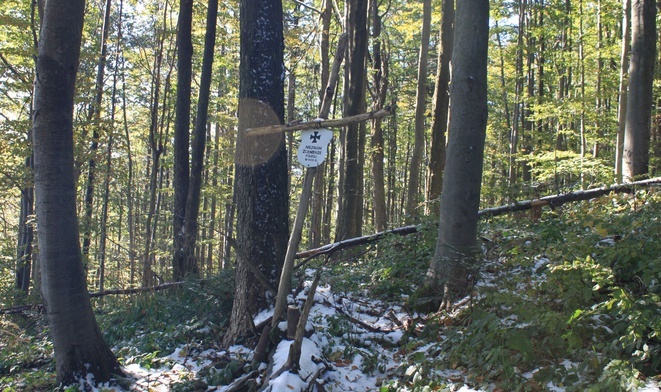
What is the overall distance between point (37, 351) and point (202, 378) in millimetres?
3859

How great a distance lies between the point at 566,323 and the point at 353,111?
315 inches

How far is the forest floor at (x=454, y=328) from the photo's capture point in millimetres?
3850

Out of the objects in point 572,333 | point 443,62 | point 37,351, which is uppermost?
point 443,62

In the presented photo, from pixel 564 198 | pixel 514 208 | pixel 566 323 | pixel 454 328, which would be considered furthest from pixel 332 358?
pixel 564 198

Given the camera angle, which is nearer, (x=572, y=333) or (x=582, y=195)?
(x=572, y=333)

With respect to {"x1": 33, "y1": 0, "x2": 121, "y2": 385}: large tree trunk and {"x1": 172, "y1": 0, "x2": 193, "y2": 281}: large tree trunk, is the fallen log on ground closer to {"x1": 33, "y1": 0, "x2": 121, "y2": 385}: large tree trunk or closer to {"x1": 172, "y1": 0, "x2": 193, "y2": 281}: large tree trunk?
{"x1": 172, "y1": 0, "x2": 193, "y2": 281}: large tree trunk

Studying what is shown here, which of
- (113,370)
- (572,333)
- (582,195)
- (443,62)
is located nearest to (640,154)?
(582,195)

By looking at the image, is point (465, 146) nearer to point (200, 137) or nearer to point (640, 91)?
point (640, 91)

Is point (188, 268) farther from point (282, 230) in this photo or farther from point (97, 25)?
point (97, 25)

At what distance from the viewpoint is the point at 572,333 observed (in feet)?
12.9

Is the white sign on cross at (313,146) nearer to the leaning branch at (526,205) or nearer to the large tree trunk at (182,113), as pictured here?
the leaning branch at (526,205)

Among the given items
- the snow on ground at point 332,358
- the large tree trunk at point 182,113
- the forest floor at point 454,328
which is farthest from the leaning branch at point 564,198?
the large tree trunk at point 182,113

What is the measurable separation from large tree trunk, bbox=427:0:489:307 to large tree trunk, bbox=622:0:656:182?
207 inches

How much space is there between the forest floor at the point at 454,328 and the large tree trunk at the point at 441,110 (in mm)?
3555
